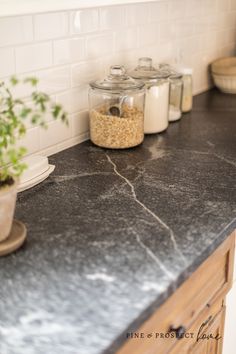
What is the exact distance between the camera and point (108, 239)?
104 centimetres

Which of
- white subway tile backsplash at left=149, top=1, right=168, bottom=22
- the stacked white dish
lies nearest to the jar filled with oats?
the stacked white dish

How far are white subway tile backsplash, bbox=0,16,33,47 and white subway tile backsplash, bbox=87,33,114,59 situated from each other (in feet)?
0.88

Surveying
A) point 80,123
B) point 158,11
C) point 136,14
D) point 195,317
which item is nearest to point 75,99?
point 80,123

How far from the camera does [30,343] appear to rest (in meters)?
0.75

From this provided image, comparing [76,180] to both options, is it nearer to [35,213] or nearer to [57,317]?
[35,213]

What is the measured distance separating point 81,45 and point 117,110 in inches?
8.7

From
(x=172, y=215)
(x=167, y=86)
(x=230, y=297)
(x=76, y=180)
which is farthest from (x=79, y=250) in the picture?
(x=167, y=86)

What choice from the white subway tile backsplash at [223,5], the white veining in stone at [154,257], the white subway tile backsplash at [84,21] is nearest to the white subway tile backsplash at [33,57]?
the white subway tile backsplash at [84,21]

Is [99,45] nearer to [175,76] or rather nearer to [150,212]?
[175,76]

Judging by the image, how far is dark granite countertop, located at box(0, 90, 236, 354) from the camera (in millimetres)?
786

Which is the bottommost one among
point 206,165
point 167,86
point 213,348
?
point 213,348

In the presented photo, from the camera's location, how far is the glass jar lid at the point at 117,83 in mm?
1514

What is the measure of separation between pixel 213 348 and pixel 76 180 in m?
0.55

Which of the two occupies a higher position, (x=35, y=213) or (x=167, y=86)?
(x=167, y=86)
